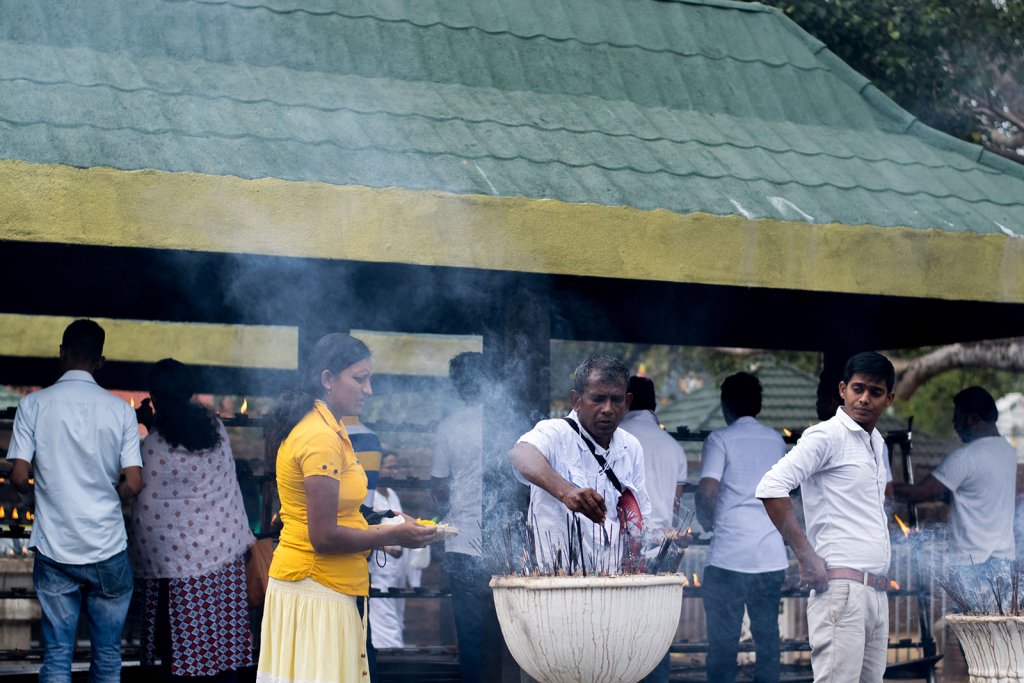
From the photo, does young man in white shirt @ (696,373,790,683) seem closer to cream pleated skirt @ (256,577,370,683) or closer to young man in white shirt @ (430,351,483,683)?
young man in white shirt @ (430,351,483,683)

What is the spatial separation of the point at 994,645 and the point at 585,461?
6.39 ft

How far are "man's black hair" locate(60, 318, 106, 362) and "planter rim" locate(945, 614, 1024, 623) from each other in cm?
387

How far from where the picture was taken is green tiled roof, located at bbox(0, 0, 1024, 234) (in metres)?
5.41

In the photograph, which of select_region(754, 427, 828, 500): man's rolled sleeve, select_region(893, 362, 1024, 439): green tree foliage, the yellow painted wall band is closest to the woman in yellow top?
the yellow painted wall band

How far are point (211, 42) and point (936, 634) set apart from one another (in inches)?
408

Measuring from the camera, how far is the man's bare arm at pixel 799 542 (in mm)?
Result: 5051

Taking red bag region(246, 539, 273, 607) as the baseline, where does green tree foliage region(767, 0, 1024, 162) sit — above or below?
above

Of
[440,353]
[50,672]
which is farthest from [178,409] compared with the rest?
[440,353]

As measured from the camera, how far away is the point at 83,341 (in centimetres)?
577

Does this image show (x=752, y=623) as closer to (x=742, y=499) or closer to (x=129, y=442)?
(x=742, y=499)

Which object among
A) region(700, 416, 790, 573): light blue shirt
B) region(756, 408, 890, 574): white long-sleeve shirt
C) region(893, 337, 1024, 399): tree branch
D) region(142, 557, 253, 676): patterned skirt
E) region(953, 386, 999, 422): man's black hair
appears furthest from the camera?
region(893, 337, 1024, 399): tree branch

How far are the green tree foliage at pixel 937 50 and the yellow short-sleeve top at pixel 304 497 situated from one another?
26.5 feet

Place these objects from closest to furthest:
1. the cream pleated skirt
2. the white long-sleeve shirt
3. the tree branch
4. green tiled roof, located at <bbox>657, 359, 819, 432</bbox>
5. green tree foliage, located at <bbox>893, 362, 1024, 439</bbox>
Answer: the cream pleated skirt, the white long-sleeve shirt, the tree branch, green tiled roof, located at <bbox>657, 359, 819, 432</bbox>, green tree foliage, located at <bbox>893, 362, 1024, 439</bbox>

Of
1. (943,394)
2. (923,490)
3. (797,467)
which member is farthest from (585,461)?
(943,394)
